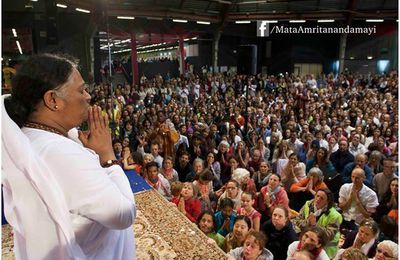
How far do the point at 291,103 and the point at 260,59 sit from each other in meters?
8.50

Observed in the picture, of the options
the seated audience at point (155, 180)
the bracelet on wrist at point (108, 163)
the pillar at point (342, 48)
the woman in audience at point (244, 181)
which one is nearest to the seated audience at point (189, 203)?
the seated audience at point (155, 180)

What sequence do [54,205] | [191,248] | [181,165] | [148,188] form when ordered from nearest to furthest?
[54,205], [191,248], [148,188], [181,165]

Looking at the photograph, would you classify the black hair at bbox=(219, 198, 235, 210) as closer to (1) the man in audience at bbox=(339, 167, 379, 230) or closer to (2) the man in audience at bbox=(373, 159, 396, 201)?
(1) the man in audience at bbox=(339, 167, 379, 230)

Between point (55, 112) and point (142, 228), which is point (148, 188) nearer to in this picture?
point (142, 228)

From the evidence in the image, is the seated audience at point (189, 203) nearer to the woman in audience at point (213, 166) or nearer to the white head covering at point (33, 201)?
the woman in audience at point (213, 166)

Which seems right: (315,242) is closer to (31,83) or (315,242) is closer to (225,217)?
(225,217)

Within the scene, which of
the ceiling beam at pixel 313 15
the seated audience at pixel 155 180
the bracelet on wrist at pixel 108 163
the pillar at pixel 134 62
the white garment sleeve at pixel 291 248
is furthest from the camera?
the ceiling beam at pixel 313 15

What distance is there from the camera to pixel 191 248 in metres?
2.09

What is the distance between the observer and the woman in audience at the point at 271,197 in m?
3.44

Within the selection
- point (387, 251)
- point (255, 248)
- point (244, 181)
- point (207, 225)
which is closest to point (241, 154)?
point (244, 181)

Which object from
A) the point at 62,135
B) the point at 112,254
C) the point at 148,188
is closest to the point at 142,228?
the point at 148,188

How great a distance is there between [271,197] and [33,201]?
2.94m

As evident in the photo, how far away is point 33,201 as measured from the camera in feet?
2.76

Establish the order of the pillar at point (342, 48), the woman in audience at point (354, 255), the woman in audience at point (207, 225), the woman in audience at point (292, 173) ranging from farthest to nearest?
the pillar at point (342, 48), the woman in audience at point (292, 173), the woman in audience at point (207, 225), the woman in audience at point (354, 255)
